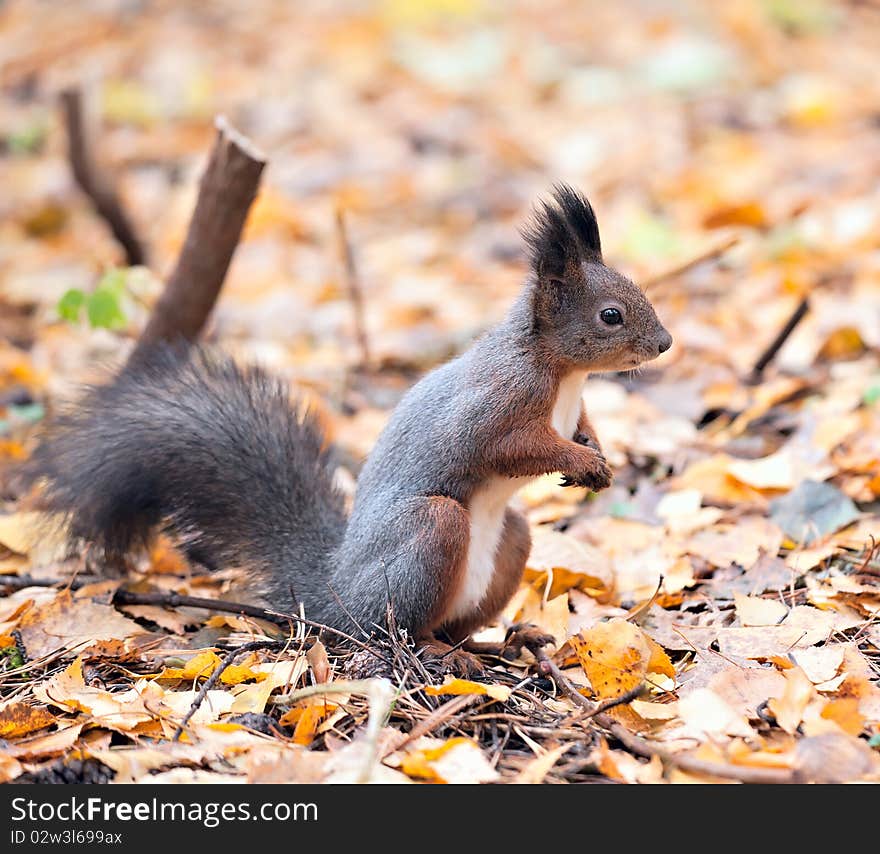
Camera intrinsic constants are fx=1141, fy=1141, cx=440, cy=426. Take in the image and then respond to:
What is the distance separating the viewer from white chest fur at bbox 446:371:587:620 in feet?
8.45

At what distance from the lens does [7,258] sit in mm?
5793

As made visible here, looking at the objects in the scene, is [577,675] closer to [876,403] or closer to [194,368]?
[194,368]

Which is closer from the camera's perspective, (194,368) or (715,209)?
(194,368)

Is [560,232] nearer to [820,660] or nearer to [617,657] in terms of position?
[617,657]

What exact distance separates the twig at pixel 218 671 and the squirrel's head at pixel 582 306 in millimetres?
918

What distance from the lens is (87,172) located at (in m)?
4.84

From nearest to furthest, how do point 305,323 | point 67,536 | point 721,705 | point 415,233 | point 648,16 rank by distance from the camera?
1. point 721,705
2. point 67,536
3. point 305,323
4. point 415,233
5. point 648,16

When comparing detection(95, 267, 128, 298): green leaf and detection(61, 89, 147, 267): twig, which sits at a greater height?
detection(61, 89, 147, 267): twig

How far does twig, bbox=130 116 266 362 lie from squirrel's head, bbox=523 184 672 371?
1.11 meters

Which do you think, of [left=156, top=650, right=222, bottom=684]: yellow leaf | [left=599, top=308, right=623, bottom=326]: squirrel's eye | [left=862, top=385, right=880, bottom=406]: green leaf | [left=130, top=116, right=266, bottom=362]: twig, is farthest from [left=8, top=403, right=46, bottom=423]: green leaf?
[left=862, top=385, right=880, bottom=406]: green leaf

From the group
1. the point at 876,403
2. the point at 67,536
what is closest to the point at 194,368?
the point at 67,536

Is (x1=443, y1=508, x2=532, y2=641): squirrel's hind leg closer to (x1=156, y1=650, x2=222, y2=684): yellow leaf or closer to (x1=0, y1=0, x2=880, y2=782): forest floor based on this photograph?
(x1=0, y1=0, x2=880, y2=782): forest floor

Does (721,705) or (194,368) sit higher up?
(194,368)

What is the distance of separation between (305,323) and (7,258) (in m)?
1.76
